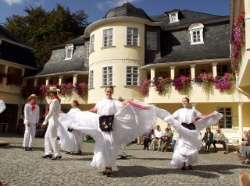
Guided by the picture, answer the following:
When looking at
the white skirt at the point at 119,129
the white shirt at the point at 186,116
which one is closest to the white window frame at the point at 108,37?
the white shirt at the point at 186,116

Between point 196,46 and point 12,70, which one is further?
point 12,70

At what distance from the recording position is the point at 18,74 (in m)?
27.6

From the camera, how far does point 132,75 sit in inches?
792

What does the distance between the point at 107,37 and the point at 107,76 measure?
130 inches

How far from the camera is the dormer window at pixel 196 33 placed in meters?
20.4

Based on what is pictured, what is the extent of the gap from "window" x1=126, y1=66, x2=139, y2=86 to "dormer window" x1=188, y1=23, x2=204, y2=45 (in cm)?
512

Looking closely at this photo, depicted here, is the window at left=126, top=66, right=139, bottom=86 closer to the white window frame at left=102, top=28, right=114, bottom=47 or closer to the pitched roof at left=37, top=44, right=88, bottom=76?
the white window frame at left=102, top=28, right=114, bottom=47

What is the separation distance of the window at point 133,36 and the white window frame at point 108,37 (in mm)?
1378

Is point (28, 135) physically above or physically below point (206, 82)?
below

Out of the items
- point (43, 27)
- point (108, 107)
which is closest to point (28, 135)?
point (108, 107)

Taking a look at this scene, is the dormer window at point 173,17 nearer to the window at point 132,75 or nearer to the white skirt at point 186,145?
the window at point 132,75

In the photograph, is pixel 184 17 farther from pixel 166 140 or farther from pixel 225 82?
pixel 166 140

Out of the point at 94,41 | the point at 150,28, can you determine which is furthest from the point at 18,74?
the point at 150,28

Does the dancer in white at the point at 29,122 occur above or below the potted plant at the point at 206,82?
below
